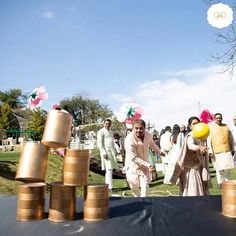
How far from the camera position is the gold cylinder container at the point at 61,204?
2.07 metres

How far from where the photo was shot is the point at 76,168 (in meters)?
2.08

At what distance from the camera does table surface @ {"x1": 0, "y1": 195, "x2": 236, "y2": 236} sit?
6.05 feet

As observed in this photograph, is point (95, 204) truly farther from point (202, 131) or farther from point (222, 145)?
point (222, 145)

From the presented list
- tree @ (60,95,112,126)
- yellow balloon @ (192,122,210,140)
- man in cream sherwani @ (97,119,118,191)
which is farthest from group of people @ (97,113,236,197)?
tree @ (60,95,112,126)

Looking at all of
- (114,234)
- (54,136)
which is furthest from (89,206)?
(54,136)

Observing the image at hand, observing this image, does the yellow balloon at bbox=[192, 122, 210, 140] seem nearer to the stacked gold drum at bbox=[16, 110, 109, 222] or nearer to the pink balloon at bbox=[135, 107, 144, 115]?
the stacked gold drum at bbox=[16, 110, 109, 222]

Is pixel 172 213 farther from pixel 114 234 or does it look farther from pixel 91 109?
pixel 91 109

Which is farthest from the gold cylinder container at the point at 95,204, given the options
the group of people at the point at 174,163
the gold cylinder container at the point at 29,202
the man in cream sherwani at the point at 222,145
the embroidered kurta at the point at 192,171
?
the man in cream sherwani at the point at 222,145

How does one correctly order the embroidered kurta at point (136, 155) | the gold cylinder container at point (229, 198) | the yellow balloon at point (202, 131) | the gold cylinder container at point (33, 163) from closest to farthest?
the gold cylinder container at point (229, 198)
the gold cylinder container at point (33, 163)
the yellow balloon at point (202, 131)
the embroidered kurta at point (136, 155)

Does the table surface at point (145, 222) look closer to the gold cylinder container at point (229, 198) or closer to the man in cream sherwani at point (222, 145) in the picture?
the gold cylinder container at point (229, 198)

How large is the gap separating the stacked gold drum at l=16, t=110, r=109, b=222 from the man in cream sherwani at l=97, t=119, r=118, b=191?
471 cm

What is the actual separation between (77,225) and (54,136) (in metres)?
0.60

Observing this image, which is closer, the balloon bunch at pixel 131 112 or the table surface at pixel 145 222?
the table surface at pixel 145 222

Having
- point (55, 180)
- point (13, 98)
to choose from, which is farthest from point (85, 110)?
point (55, 180)
